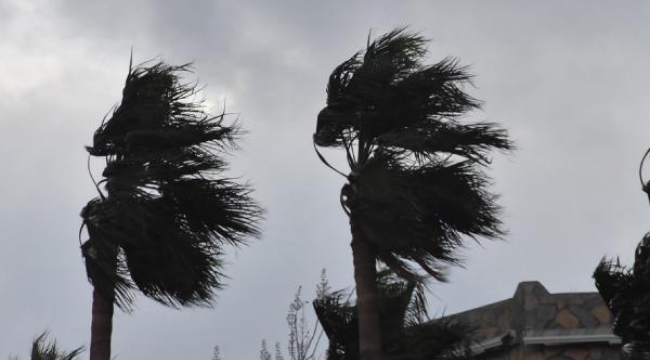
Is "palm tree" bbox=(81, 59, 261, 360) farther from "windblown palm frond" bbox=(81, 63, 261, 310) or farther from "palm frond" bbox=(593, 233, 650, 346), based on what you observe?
"palm frond" bbox=(593, 233, 650, 346)

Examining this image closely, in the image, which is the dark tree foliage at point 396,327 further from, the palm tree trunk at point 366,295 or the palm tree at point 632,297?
the palm tree at point 632,297

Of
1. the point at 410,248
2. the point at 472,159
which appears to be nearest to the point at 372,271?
the point at 410,248

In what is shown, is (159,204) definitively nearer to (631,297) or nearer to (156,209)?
(156,209)

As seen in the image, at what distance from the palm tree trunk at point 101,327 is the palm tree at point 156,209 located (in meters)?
0.01

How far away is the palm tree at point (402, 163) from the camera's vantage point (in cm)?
1295

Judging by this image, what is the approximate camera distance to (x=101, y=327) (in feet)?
44.6

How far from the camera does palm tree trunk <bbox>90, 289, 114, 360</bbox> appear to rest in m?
13.5

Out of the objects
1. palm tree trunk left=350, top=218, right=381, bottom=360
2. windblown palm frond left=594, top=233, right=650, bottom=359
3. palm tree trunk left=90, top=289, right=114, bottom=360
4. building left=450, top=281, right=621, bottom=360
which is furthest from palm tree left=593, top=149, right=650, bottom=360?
building left=450, top=281, right=621, bottom=360

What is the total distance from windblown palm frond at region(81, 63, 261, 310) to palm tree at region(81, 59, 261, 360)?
0.04 feet

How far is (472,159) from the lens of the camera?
45.2 ft

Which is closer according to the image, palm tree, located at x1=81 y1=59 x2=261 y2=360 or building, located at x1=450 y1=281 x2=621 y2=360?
palm tree, located at x1=81 y1=59 x2=261 y2=360

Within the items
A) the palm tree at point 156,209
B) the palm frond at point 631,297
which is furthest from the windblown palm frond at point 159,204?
the palm frond at point 631,297

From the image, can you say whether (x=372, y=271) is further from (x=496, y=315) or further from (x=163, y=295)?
(x=496, y=315)

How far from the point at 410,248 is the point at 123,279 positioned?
3598 mm
